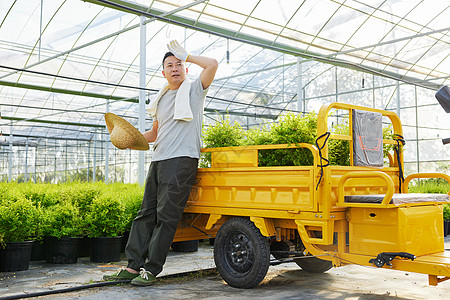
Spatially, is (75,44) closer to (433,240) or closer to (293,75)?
(293,75)

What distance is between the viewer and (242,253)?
4.41 m

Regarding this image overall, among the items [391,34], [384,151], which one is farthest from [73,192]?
[391,34]

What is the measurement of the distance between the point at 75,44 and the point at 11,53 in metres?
1.98

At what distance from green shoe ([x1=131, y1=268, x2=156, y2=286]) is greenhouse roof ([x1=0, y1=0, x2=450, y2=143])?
268 inches

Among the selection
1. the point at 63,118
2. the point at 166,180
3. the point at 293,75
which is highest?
the point at 293,75

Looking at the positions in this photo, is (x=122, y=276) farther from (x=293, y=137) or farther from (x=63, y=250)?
(x=293, y=137)

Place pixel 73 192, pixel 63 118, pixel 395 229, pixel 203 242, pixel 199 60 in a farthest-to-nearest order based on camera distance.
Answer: pixel 63 118
pixel 203 242
pixel 73 192
pixel 199 60
pixel 395 229

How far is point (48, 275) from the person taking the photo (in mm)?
5062

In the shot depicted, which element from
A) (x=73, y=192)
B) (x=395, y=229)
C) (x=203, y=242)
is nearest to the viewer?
(x=395, y=229)

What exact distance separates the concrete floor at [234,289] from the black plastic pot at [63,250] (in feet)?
0.47

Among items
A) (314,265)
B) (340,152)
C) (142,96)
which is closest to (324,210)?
(340,152)

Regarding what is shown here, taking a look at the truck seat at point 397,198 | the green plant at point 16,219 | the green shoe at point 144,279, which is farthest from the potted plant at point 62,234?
the truck seat at point 397,198

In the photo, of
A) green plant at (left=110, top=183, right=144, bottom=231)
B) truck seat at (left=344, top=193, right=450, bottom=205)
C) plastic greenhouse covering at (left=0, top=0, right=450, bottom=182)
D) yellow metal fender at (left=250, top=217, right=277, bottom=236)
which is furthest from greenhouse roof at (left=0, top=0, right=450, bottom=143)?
truck seat at (left=344, top=193, right=450, bottom=205)

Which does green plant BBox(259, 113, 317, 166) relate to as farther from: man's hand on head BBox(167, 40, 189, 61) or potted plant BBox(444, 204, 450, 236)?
potted plant BBox(444, 204, 450, 236)
